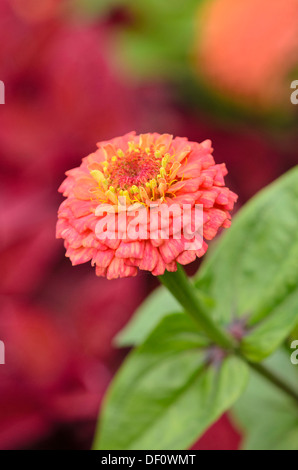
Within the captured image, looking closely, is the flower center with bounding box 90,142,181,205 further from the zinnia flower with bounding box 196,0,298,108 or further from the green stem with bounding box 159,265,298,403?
the zinnia flower with bounding box 196,0,298,108

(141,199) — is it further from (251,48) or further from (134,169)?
(251,48)

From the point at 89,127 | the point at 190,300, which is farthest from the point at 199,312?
Answer: the point at 89,127

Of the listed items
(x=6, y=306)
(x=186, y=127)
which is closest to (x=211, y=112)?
(x=186, y=127)

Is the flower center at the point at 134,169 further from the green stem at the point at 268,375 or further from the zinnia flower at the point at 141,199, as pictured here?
the green stem at the point at 268,375

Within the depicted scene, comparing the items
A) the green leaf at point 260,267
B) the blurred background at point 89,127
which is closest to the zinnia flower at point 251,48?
the blurred background at point 89,127

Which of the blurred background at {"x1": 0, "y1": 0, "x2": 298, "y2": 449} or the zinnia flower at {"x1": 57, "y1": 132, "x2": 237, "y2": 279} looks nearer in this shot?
A: the zinnia flower at {"x1": 57, "y1": 132, "x2": 237, "y2": 279}

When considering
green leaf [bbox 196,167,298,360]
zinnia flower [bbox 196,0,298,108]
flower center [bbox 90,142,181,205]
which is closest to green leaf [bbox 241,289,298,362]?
green leaf [bbox 196,167,298,360]

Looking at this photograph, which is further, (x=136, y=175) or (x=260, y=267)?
(x=260, y=267)
